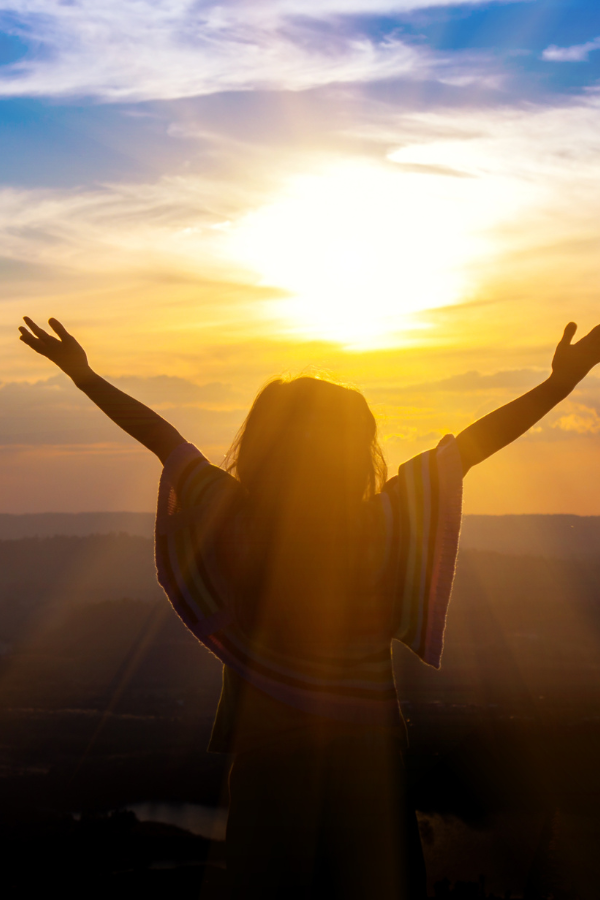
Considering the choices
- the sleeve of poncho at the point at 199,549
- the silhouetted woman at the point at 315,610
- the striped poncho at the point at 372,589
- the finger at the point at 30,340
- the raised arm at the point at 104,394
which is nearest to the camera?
the silhouetted woman at the point at 315,610

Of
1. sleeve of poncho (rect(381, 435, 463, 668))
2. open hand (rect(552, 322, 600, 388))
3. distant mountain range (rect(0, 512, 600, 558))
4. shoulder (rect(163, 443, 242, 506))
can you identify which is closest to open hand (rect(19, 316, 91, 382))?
shoulder (rect(163, 443, 242, 506))

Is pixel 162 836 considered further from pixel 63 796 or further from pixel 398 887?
pixel 398 887

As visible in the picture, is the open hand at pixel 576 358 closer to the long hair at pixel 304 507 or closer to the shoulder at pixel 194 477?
the long hair at pixel 304 507

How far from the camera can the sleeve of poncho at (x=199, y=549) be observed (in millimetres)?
2146

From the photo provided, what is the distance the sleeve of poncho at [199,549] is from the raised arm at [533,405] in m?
0.79

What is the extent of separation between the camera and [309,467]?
2141 millimetres

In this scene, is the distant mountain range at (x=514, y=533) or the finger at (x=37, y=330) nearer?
the finger at (x=37, y=330)

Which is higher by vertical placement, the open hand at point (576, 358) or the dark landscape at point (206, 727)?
the open hand at point (576, 358)

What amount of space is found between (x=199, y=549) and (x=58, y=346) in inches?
41.7

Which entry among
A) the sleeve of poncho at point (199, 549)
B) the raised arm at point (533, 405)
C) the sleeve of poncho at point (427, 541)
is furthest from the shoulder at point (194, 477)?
the raised arm at point (533, 405)

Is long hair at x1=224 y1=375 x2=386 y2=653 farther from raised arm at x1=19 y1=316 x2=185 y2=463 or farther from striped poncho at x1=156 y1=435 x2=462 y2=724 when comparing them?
raised arm at x1=19 y1=316 x2=185 y2=463

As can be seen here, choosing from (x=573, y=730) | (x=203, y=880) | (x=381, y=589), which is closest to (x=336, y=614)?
(x=381, y=589)

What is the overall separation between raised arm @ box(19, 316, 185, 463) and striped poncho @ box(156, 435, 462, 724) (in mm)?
257

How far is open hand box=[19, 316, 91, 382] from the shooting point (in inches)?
103
